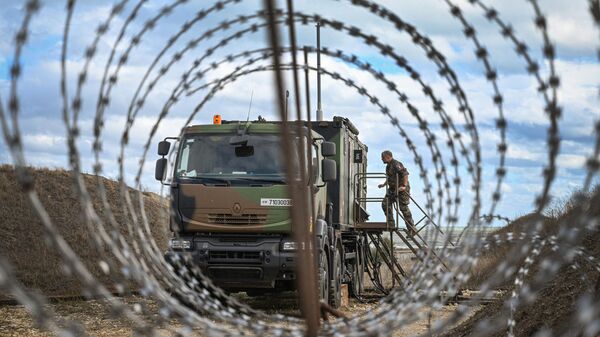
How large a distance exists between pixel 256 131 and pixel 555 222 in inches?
279

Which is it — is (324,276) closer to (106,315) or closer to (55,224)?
(106,315)

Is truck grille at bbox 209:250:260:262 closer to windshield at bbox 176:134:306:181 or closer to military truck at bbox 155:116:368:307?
military truck at bbox 155:116:368:307

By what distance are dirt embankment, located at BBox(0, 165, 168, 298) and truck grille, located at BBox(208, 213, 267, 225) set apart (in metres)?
5.68

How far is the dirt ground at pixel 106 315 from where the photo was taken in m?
11.3

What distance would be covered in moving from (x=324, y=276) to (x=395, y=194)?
400 cm

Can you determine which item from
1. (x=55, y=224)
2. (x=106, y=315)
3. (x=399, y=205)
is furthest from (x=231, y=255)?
(x=55, y=224)

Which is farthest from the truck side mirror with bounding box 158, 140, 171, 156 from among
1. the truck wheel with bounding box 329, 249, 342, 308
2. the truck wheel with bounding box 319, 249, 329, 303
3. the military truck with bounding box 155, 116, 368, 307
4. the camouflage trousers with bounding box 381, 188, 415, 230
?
the camouflage trousers with bounding box 381, 188, 415, 230

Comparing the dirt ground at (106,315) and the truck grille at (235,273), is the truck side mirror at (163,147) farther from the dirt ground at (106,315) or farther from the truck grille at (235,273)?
the dirt ground at (106,315)

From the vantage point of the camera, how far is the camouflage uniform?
16.7 metres

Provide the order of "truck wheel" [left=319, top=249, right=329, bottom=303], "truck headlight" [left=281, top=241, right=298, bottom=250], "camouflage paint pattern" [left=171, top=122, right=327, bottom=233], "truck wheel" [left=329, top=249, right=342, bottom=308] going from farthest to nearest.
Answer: "truck wheel" [left=329, top=249, right=342, bottom=308], "truck wheel" [left=319, top=249, right=329, bottom=303], "truck headlight" [left=281, top=241, right=298, bottom=250], "camouflage paint pattern" [left=171, top=122, right=327, bottom=233]

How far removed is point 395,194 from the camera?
16656 millimetres

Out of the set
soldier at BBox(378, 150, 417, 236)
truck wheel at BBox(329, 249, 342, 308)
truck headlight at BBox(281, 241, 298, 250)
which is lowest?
truck wheel at BBox(329, 249, 342, 308)

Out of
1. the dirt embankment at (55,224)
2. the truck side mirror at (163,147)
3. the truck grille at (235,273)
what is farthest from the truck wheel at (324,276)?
the dirt embankment at (55,224)

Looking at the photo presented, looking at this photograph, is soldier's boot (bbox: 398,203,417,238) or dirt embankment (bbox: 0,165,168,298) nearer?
soldier's boot (bbox: 398,203,417,238)
